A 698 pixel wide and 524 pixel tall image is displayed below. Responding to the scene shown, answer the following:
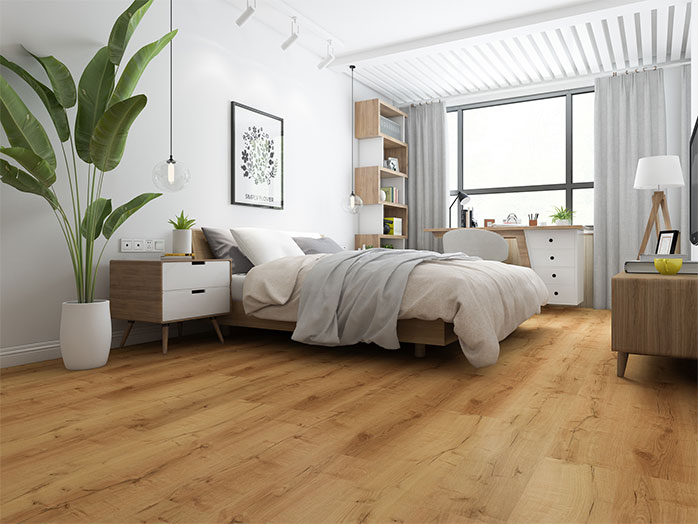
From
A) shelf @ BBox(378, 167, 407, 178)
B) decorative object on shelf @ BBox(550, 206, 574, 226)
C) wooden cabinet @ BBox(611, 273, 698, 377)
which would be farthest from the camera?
shelf @ BBox(378, 167, 407, 178)

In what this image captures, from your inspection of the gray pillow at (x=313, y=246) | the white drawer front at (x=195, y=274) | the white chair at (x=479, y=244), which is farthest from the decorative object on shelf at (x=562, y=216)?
the white drawer front at (x=195, y=274)

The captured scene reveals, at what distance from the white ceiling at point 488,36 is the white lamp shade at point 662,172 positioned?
3.92 ft

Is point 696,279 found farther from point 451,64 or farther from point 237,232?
point 451,64

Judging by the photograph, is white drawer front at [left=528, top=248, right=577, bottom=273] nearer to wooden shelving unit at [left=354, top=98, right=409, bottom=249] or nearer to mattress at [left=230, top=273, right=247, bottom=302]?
wooden shelving unit at [left=354, top=98, right=409, bottom=249]

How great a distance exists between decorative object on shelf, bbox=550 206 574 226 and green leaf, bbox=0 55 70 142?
463cm

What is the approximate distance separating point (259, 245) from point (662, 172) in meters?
3.14

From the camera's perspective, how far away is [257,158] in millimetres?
4293

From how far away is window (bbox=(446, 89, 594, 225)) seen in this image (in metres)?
5.57

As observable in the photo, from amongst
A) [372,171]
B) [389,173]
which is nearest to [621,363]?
[372,171]

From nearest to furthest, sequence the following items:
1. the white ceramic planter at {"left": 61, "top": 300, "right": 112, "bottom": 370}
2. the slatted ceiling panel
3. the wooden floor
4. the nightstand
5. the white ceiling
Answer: the wooden floor, the white ceramic planter at {"left": 61, "top": 300, "right": 112, "bottom": 370}, the nightstand, the white ceiling, the slatted ceiling panel

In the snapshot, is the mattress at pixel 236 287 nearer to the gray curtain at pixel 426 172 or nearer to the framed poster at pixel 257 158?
the framed poster at pixel 257 158

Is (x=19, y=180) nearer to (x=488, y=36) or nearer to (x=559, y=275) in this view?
(x=488, y=36)

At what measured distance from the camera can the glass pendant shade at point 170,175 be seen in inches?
124

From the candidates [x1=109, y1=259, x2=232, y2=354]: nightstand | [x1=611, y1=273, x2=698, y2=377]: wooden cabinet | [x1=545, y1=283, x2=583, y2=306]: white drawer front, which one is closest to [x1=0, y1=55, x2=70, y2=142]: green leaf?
[x1=109, y1=259, x2=232, y2=354]: nightstand
